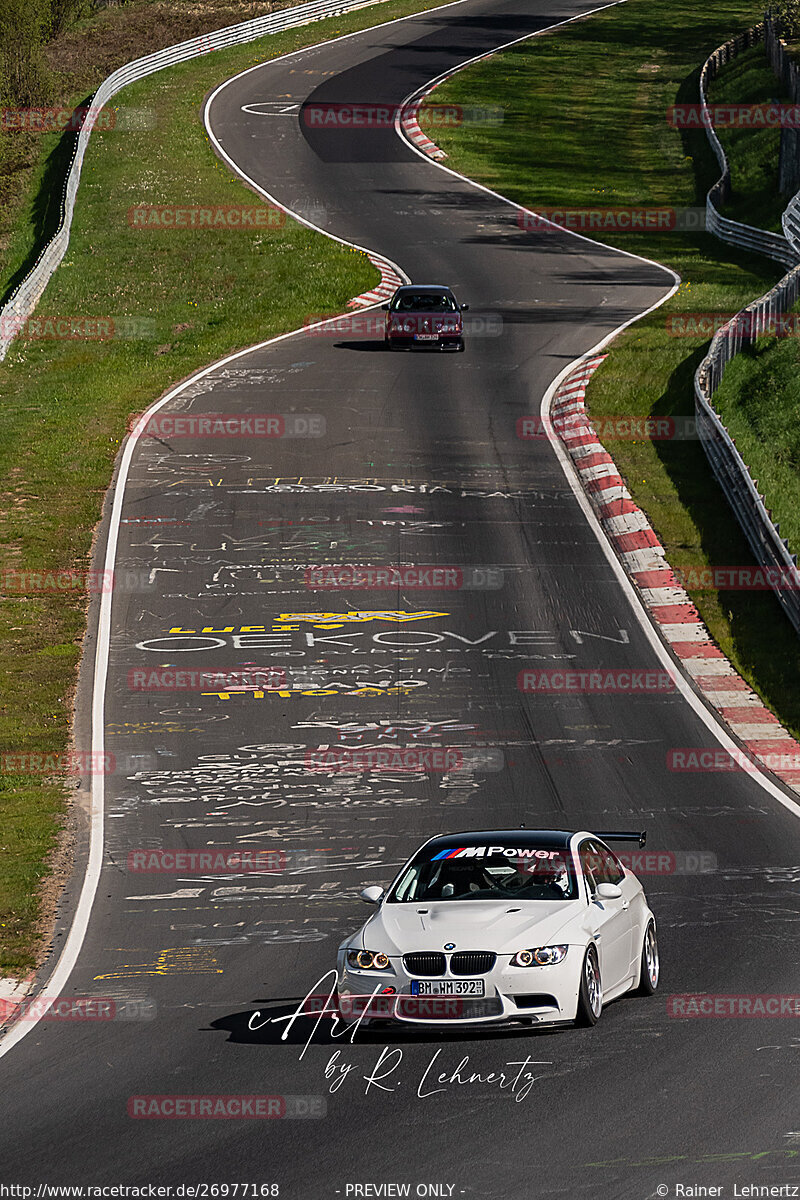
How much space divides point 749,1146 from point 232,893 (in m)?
7.45

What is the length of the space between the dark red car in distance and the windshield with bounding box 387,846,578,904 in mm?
28398

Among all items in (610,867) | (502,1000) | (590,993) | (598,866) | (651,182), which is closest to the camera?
(502,1000)

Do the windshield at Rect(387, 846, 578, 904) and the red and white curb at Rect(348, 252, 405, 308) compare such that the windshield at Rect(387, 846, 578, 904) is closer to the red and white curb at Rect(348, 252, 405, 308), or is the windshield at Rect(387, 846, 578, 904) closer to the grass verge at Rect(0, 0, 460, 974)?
the grass verge at Rect(0, 0, 460, 974)

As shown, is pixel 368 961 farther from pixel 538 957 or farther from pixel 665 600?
pixel 665 600

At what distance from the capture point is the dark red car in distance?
38.8 metres

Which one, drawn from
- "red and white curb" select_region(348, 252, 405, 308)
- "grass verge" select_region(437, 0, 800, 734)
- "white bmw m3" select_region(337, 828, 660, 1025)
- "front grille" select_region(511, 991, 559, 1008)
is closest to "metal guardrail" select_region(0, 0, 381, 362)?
"red and white curb" select_region(348, 252, 405, 308)

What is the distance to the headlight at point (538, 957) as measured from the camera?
10.3 meters

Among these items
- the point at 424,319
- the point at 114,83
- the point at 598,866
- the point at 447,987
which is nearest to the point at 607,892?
the point at 598,866

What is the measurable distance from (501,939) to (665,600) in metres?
14.7

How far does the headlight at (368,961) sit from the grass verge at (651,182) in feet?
36.8

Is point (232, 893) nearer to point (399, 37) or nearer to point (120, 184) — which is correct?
point (120, 184)

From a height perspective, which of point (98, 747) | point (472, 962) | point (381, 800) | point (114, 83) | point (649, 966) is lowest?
point (98, 747)

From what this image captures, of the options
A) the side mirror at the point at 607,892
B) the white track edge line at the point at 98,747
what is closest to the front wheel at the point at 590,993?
the side mirror at the point at 607,892

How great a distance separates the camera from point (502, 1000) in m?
10.2
